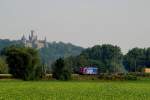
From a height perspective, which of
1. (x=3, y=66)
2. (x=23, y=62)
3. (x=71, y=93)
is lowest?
(x=71, y=93)

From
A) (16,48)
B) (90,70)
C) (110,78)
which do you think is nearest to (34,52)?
(16,48)

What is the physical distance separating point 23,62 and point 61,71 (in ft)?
27.2

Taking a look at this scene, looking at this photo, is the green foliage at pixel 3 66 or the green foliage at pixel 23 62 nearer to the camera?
the green foliage at pixel 23 62

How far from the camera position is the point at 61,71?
106875 millimetres

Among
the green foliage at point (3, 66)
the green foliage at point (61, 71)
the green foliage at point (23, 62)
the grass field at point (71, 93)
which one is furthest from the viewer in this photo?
the green foliage at point (3, 66)

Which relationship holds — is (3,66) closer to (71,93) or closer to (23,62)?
(23,62)

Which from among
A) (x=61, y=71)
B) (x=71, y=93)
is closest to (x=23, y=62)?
(x=61, y=71)

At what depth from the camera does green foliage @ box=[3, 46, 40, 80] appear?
10250 cm

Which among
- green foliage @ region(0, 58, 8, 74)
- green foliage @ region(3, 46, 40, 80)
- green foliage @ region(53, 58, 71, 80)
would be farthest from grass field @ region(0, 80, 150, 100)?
green foliage @ region(0, 58, 8, 74)

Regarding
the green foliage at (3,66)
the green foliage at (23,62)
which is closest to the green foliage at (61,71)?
the green foliage at (23,62)

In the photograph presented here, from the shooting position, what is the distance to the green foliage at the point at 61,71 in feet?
350

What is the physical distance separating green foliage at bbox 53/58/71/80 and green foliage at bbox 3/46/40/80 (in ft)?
13.7

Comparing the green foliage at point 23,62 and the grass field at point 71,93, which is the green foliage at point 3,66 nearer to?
the green foliage at point 23,62

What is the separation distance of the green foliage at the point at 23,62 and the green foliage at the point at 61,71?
165 inches
